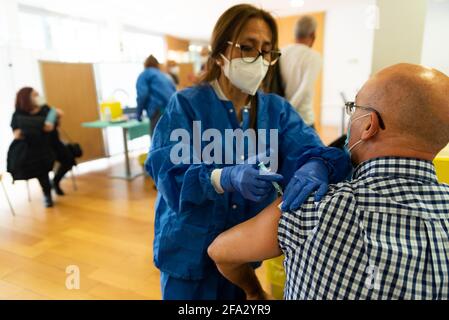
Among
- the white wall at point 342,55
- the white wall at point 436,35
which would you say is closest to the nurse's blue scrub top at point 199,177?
the white wall at point 436,35

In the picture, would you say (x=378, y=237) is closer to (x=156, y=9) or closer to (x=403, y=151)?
(x=403, y=151)

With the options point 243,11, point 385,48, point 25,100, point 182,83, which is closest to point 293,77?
point 385,48

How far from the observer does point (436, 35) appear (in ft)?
5.30

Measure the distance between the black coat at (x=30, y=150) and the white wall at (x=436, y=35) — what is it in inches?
122

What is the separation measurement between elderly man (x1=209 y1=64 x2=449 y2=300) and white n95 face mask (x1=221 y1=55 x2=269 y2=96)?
0.43 meters

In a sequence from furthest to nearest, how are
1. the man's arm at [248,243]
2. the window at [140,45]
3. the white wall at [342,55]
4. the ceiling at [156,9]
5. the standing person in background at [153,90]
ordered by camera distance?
the white wall at [342,55]
the window at [140,45]
the ceiling at [156,9]
the standing person in background at [153,90]
the man's arm at [248,243]

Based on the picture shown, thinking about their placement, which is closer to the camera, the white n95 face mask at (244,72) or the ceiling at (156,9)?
the white n95 face mask at (244,72)

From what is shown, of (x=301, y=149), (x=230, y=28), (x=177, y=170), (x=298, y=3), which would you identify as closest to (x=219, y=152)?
(x=177, y=170)

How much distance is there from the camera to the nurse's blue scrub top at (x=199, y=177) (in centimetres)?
81

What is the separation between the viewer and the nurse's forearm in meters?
0.89

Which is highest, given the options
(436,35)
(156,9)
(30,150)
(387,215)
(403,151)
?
(156,9)

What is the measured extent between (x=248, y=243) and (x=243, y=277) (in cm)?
28

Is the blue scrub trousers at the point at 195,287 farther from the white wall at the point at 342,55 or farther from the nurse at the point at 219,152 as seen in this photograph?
the white wall at the point at 342,55
